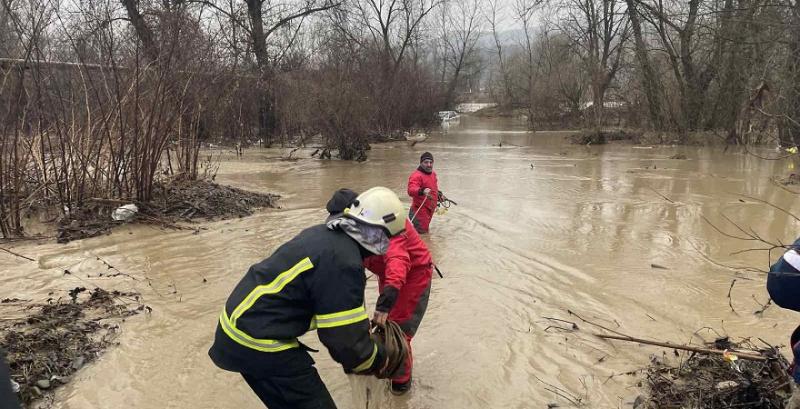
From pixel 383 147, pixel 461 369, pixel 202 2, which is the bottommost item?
pixel 461 369

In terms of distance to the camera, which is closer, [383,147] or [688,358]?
[688,358]

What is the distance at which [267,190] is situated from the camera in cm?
1216

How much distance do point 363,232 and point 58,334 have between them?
3.19 meters

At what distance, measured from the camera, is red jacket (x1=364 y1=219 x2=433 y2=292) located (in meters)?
3.24

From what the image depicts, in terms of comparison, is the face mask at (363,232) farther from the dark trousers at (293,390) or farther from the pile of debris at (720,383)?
the pile of debris at (720,383)

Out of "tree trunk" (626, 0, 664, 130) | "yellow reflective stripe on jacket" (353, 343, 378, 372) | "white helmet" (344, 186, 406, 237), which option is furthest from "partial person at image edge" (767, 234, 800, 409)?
"tree trunk" (626, 0, 664, 130)

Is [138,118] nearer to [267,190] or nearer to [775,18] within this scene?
[267,190]

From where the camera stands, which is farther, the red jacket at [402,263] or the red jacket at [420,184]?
the red jacket at [420,184]

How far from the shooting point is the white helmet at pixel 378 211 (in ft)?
8.14

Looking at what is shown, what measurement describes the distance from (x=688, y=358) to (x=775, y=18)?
42.2 feet

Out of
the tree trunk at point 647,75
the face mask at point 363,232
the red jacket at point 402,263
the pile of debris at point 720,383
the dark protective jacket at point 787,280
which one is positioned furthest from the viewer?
the tree trunk at point 647,75

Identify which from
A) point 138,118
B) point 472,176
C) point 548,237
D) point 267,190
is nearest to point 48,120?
point 138,118

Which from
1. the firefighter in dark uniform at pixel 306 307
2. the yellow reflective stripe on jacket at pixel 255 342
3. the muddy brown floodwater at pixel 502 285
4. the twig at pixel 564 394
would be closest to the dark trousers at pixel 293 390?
the firefighter in dark uniform at pixel 306 307

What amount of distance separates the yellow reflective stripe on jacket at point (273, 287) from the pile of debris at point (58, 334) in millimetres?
2032
